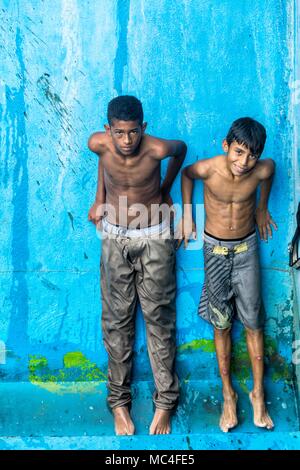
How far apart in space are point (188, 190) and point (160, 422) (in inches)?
49.8

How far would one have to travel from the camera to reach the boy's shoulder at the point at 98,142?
3.67 meters

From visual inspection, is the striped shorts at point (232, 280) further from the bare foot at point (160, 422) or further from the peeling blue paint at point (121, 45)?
the peeling blue paint at point (121, 45)

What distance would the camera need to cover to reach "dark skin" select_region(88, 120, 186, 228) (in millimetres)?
3553

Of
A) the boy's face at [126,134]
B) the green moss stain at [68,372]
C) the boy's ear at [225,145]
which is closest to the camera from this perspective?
the boy's face at [126,134]

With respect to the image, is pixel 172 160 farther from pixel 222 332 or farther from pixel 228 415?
pixel 228 415

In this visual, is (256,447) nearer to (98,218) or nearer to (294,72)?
(98,218)

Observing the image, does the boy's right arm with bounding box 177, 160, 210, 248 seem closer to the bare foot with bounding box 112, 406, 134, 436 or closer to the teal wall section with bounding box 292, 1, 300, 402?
the teal wall section with bounding box 292, 1, 300, 402

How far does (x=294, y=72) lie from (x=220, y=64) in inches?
15.6

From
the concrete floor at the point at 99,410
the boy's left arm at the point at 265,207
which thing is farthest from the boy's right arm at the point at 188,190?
the concrete floor at the point at 99,410

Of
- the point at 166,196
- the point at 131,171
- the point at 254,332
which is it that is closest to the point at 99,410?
the point at 254,332

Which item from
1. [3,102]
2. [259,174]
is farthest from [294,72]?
[3,102]

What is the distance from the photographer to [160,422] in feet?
12.8

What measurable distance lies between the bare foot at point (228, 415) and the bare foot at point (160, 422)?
291 millimetres

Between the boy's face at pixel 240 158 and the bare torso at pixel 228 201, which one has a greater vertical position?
the boy's face at pixel 240 158
